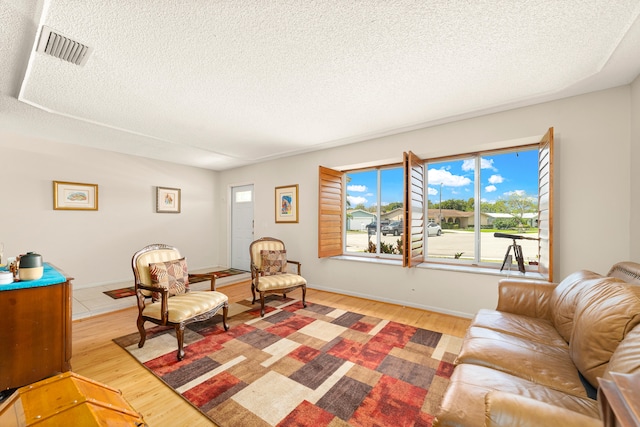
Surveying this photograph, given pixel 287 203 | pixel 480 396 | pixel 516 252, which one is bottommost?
pixel 480 396

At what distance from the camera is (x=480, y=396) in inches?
43.9

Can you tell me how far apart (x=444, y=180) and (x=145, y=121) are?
4186 millimetres

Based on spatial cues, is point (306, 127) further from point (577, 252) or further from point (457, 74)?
point (577, 252)

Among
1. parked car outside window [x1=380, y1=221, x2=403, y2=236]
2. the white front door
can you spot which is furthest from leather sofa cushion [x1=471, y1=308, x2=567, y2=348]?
the white front door

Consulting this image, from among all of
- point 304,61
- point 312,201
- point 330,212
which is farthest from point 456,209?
point 304,61

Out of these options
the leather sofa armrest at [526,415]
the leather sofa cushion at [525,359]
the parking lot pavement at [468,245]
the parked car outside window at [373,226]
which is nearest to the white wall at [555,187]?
the parking lot pavement at [468,245]

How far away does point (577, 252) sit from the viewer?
2.55 meters

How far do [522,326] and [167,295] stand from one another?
3.00 meters

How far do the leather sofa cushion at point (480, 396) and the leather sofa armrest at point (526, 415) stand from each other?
15 centimetres

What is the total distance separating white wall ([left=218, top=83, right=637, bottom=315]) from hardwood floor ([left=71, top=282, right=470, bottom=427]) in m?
0.29

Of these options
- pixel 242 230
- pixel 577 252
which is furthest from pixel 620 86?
pixel 242 230

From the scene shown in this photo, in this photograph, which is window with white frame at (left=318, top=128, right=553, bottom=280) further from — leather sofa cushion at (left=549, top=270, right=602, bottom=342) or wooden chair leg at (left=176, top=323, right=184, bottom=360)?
wooden chair leg at (left=176, top=323, right=184, bottom=360)

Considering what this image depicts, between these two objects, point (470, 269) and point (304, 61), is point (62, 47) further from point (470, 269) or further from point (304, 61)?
point (470, 269)

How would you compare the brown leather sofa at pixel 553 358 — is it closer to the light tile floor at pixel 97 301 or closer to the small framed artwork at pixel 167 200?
the light tile floor at pixel 97 301
